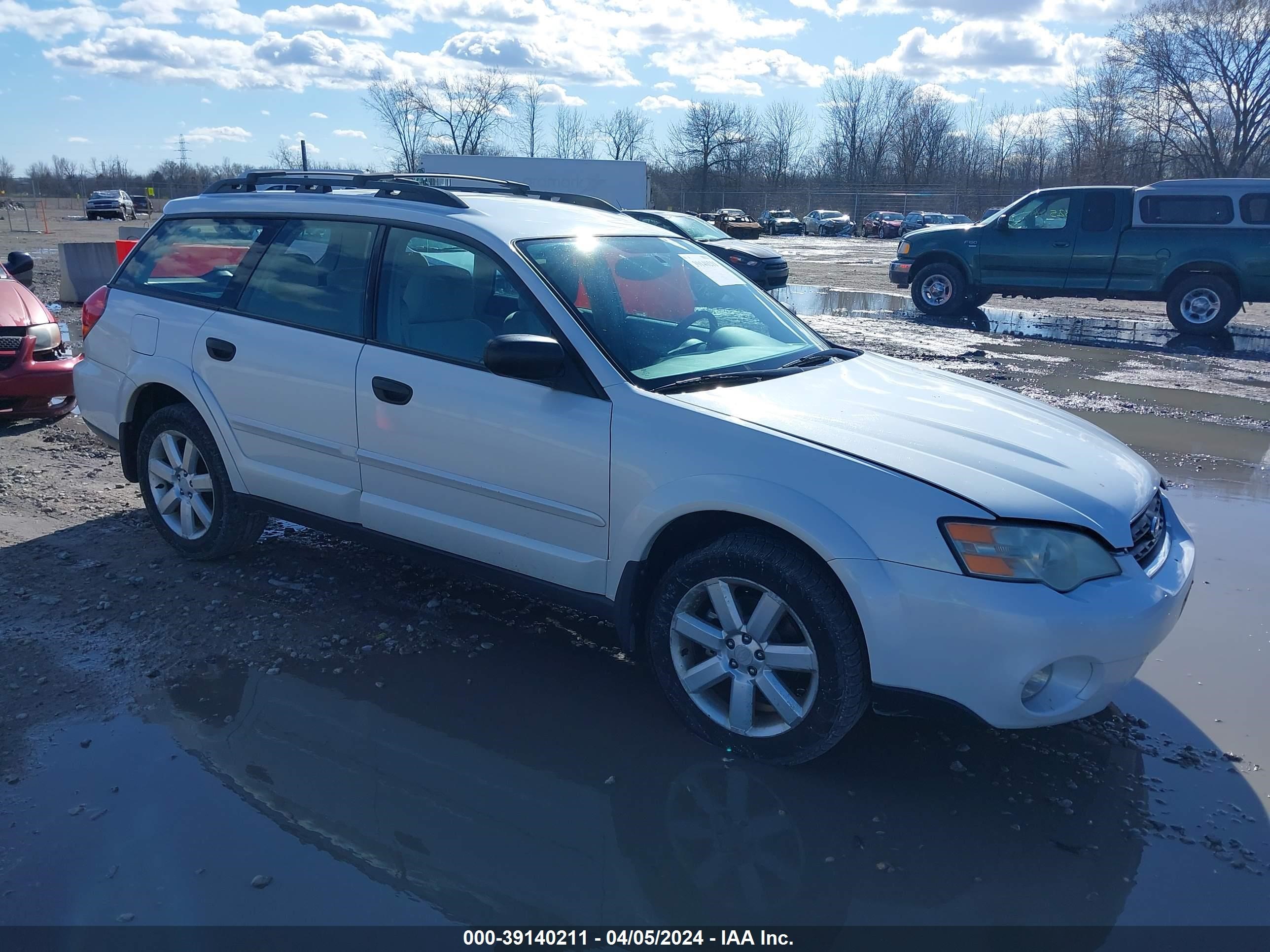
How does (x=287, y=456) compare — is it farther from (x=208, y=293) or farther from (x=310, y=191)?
(x=310, y=191)

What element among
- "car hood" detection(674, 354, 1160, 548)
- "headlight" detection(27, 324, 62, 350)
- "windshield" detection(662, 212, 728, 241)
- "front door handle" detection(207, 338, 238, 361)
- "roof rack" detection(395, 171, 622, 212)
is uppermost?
"roof rack" detection(395, 171, 622, 212)

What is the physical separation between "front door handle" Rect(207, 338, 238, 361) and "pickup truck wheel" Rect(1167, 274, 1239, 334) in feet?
44.6

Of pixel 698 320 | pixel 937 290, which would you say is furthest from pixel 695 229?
pixel 698 320

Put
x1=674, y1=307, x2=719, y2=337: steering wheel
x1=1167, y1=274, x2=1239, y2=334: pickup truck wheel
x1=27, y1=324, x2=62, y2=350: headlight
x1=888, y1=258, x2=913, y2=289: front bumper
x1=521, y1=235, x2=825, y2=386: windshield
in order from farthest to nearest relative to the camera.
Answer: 1. x1=888, y1=258, x2=913, y2=289: front bumper
2. x1=1167, y1=274, x2=1239, y2=334: pickup truck wheel
3. x1=27, y1=324, x2=62, y2=350: headlight
4. x1=674, y1=307, x2=719, y2=337: steering wheel
5. x1=521, y1=235, x2=825, y2=386: windshield

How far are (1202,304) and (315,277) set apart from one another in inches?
530

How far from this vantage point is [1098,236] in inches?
566

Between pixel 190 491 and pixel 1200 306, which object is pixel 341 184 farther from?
pixel 1200 306

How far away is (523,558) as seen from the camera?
3717 mm

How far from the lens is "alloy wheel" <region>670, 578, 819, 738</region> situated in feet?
10.3

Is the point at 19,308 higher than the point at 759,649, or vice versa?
the point at 19,308

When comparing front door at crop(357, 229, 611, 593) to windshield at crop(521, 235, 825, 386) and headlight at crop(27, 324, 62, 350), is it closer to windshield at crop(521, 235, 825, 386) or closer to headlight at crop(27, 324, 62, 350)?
windshield at crop(521, 235, 825, 386)

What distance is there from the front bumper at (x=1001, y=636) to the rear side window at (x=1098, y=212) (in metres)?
13.1

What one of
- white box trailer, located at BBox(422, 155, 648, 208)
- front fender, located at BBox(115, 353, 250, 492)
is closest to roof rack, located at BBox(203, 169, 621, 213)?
front fender, located at BBox(115, 353, 250, 492)

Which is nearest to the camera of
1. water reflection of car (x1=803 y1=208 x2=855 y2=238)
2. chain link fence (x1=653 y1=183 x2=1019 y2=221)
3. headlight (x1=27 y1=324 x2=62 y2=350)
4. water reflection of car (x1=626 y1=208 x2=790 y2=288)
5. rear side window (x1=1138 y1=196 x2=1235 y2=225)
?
headlight (x1=27 y1=324 x2=62 y2=350)
